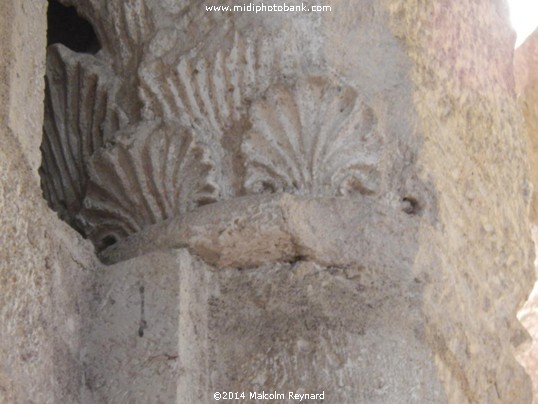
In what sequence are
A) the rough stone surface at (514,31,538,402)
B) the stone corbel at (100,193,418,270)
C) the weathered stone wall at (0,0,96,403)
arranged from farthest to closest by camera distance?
1. the rough stone surface at (514,31,538,402)
2. the stone corbel at (100,193,418,270)
3. the weathered stone wall at (0,0,96,403)

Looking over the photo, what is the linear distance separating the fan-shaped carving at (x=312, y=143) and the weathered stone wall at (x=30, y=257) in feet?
1.06

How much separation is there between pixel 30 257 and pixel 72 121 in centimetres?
56

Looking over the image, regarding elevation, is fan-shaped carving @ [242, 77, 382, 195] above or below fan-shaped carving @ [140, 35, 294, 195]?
below

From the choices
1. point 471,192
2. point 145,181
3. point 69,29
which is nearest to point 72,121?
point 145,181

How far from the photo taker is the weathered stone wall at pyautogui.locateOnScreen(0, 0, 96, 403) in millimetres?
2033

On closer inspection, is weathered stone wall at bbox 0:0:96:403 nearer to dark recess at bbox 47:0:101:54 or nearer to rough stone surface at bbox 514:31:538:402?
dark recess at bbox 47:0:101:54

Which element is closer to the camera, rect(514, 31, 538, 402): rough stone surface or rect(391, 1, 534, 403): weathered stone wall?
rect(391, 1, 534, 403): weathered stone wall

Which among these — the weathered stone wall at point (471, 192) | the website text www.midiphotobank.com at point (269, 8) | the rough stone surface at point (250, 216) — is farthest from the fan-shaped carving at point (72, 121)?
the weathered stone wall at point (471, 192)

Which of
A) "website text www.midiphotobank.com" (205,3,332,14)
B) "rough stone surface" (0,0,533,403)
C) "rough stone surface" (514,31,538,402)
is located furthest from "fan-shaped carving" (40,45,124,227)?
"rough stone surface" (514,31,538,402)

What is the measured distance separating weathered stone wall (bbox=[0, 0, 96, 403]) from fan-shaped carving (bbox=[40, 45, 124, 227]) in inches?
11.3

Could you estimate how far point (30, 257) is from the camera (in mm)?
2109

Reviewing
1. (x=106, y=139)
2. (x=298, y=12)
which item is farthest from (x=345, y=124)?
(x=106, y=139)

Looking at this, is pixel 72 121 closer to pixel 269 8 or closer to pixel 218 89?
pixel 218 89

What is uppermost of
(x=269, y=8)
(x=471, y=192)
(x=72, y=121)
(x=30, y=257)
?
(x=269, y=8)
